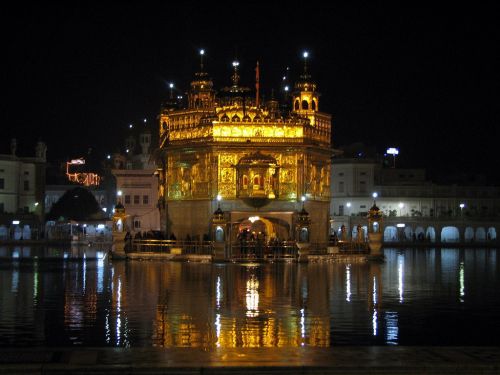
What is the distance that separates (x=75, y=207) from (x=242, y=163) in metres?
63.4

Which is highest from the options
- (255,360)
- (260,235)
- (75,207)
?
(75,207)

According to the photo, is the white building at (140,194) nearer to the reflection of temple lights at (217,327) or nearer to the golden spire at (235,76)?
the golden spire at (235,76)

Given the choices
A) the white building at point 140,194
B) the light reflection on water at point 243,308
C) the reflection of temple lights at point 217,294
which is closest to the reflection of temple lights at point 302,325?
the light reflection on water at point 243,308

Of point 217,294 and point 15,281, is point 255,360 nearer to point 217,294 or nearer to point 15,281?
point 217,294

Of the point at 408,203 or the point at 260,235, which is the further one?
the point at 408,203

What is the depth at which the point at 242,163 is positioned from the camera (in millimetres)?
51969

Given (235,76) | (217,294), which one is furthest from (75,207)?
(217,294)

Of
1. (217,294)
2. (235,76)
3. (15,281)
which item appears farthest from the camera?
(235,76)

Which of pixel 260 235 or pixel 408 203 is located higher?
pixel 408 203

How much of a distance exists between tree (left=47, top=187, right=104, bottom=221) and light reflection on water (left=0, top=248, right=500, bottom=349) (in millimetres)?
73562

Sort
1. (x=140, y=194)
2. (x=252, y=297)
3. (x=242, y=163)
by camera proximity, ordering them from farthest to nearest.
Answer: (x=140, y=194), (x=242, y=163), (x=252, y=297)

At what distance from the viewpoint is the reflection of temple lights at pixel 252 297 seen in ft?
71.8

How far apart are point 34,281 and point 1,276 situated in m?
3.34

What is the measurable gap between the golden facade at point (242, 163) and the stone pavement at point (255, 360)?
1452 inches
